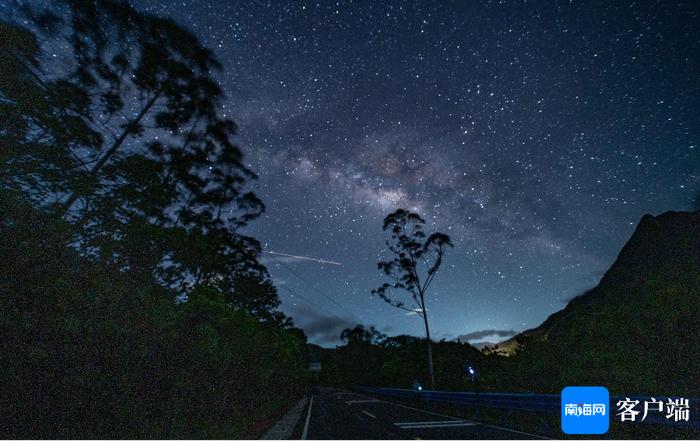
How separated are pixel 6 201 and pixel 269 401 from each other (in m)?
19.6

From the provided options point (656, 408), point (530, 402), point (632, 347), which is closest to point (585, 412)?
point (656, 408)

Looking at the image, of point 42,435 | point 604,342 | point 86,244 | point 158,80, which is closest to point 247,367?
point 86,244

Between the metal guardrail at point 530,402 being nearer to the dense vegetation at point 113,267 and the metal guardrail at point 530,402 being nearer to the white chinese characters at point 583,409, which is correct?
the white chinese characters at point 583,409

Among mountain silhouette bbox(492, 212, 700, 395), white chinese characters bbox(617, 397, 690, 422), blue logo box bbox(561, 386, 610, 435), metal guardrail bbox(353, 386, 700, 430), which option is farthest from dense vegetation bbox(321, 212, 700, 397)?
white chinese characters bbox(617, 397, 690, 422)

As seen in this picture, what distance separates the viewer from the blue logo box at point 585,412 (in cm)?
696

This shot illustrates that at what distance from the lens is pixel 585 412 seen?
7.05 meters

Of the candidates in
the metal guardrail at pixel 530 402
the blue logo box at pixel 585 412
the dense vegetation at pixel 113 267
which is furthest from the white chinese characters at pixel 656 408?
the dense vegetation at pixel 113 267

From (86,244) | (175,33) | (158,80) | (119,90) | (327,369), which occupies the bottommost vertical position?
(327,369)

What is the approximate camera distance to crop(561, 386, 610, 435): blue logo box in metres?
6.96

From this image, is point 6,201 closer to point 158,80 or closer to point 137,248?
point 137,248

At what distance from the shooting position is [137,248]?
12820mm

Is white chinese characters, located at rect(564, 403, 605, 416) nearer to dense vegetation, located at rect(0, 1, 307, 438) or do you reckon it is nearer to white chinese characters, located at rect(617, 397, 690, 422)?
white chinese characters, located at rect(617, 397, 690, 422)

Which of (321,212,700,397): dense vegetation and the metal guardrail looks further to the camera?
(321,212,700,397): dense vegetation

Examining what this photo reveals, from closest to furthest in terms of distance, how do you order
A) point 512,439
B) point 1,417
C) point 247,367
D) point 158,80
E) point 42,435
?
1. point 1,417
2. point 42,435
3. point 512,439
4. point 247,367
5. point 158,80
